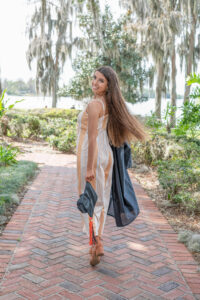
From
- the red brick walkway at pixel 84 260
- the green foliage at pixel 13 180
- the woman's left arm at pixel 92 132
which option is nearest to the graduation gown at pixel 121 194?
the woman's left arm at pixel 92 132

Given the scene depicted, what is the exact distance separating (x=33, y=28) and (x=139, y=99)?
26.3 feet

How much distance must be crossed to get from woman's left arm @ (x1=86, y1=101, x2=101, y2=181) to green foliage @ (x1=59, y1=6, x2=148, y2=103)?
1374 centimetres

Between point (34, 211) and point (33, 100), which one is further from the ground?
point (33, 100)

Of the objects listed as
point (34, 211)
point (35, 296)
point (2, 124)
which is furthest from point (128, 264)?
point (2, 124)

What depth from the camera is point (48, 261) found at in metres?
2.81

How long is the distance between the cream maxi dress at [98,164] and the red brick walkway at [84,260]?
0.35m

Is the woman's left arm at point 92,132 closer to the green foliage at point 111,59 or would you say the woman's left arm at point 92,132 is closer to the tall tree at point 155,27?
the tall tree at point 155,27

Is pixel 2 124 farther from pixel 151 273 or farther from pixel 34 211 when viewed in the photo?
pixel 151 273

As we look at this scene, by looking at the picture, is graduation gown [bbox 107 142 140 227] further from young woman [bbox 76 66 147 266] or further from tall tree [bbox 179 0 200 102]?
tall tree [bbox 179 0 200 102]

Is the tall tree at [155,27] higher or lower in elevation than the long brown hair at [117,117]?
higher

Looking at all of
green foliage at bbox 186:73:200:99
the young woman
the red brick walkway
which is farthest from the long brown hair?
green foliage at bbox 186:73:200:99

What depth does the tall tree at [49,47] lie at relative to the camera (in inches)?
786

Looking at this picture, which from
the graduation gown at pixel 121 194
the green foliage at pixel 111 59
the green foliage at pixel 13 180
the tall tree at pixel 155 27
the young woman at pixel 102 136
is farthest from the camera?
the green foliage at pixel 111 59

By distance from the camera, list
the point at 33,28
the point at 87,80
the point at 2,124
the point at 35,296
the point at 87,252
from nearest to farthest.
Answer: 1. the point at 35,296
2. the point at 87,252
3. the point at 2,124
4. the point at 87,80
5. the point at 33,28
